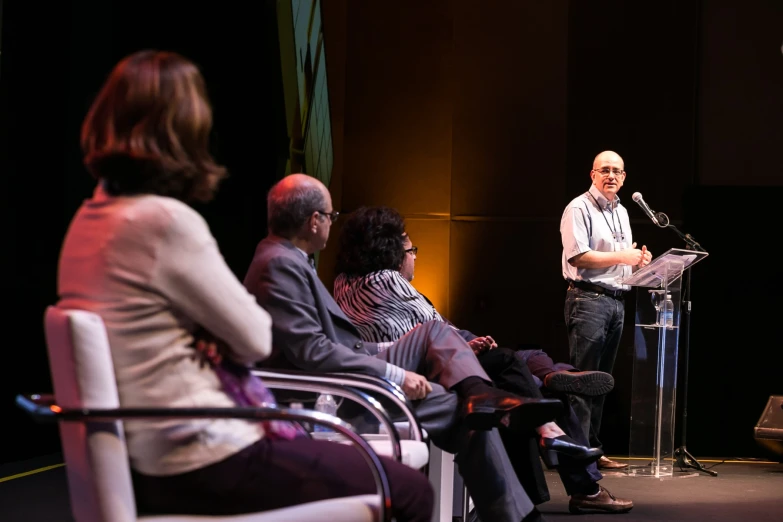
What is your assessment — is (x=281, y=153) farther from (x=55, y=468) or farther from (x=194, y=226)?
(x=194, y=226)

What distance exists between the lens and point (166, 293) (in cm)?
148

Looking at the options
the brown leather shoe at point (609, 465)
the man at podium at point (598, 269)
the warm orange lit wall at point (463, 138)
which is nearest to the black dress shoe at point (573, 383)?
the man at podium at point (598, 269)

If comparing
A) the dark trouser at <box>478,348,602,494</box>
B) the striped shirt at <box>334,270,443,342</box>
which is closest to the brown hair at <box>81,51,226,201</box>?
the striped shirt at <box>334,270,443,342</box>

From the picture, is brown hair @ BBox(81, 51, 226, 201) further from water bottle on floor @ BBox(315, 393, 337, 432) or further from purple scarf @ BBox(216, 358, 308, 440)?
water bottle on floor @ BBox(315, 393, 337, 432)

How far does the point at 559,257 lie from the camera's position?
653 centimetres

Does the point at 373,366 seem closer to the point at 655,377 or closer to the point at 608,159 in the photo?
the point at 655,377

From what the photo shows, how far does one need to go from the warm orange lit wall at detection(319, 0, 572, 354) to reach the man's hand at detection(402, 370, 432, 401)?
12.7ft

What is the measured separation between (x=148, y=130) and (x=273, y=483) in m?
0.60

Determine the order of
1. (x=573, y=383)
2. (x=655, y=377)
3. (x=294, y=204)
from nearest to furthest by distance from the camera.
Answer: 1. (x=294, y=204)
2. (x=573, y=383)
3. (x=655, y=377)

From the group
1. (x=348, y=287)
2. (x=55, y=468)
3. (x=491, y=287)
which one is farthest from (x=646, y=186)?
(x=55, y=468)

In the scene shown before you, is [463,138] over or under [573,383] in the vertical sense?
over

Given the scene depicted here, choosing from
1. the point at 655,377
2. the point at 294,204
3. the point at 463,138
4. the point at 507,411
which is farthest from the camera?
the point at 463,138

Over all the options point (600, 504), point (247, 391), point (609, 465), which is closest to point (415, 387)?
point (247, 391)

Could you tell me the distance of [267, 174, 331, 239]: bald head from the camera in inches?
112
